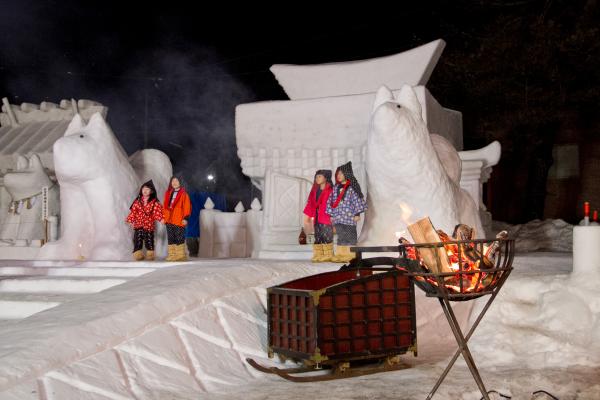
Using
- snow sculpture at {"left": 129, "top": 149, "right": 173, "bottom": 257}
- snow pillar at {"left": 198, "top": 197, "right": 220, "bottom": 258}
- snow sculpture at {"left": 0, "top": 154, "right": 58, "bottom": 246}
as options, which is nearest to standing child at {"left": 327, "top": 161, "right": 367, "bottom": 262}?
snow sculpture at {"left": 129, "top": 149, "right": 173, "bottom": 257}

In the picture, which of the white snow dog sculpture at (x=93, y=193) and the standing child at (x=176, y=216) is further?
the standing child at (x=176, y=216)

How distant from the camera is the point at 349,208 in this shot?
7.82 meters

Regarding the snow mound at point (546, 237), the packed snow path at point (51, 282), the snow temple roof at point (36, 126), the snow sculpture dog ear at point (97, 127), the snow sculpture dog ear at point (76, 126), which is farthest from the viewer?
the snow temple roof at point (36, 126)

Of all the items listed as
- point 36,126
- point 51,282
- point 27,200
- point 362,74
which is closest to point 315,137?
point 362,74

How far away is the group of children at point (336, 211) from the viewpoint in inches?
308

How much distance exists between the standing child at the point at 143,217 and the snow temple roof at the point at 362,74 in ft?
9.02

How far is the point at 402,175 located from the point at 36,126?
11.2 metres

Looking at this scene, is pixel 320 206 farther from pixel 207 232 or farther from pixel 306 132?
pixel 207 232

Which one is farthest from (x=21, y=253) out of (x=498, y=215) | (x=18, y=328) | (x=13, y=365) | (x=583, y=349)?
(x=498, y=215)

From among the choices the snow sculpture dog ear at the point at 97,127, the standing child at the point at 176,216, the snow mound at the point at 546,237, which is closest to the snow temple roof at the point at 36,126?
the snow sculpture dog ear at the point at 97,127

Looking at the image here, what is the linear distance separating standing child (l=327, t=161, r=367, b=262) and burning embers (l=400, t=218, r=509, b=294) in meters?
4.16

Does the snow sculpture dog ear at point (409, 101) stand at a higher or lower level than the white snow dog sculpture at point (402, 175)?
higher

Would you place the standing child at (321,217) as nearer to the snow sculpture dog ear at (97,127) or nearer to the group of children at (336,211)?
the group of children at (336,211)

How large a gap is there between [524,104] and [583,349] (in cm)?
1017
